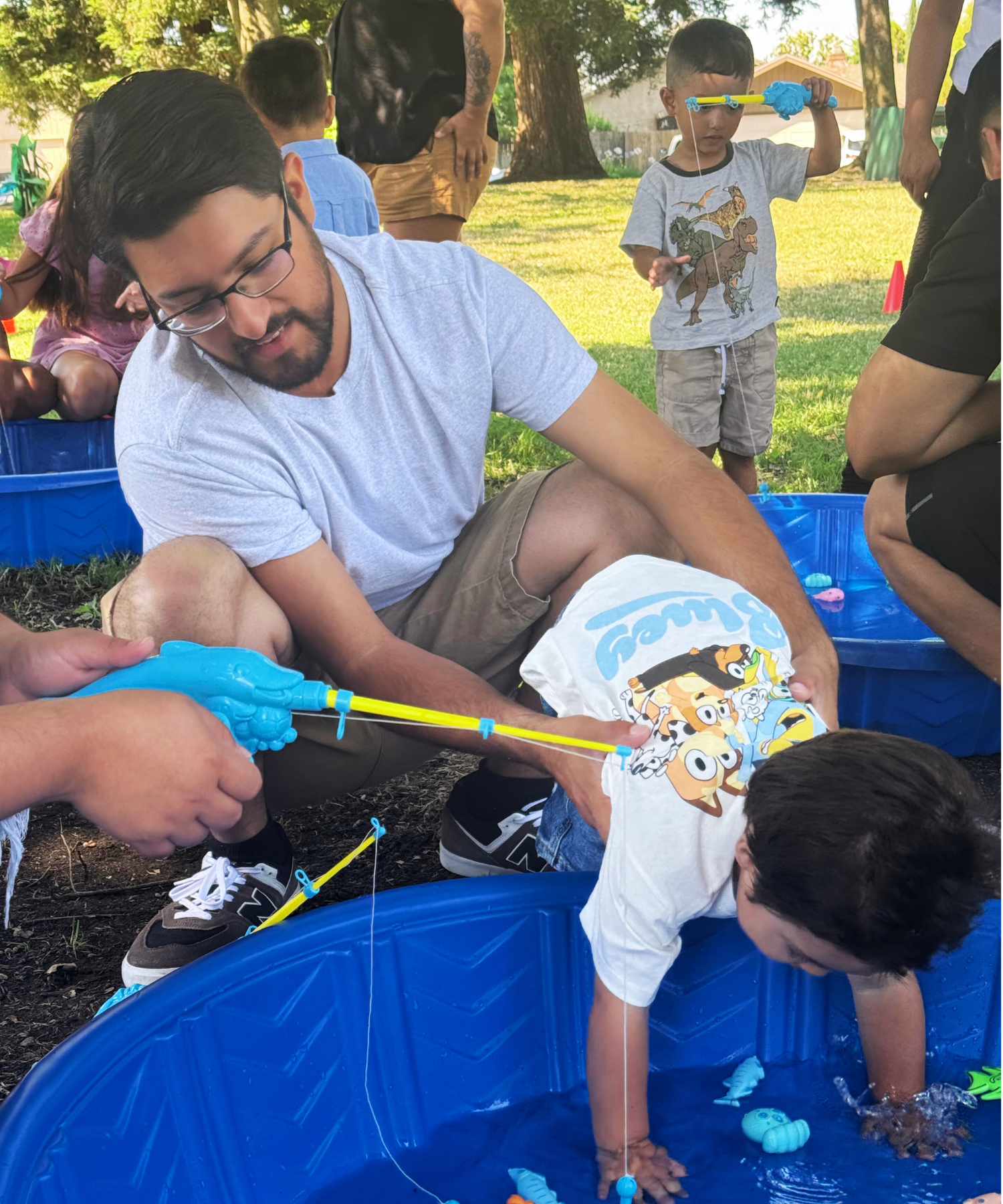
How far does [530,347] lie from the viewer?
1.70 metres

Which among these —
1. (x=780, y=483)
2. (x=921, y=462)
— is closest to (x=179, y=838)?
(x=921, y=462)

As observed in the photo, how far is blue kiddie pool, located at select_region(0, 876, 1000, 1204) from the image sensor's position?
1.22 m

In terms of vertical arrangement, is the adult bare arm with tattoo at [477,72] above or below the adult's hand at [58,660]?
above

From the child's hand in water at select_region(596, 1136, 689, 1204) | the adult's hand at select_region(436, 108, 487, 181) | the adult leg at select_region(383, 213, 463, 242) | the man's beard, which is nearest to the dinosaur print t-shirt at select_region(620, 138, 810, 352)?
the adult's hand at select_region(436, 108, 487, 181)

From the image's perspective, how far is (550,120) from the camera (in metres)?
15.2

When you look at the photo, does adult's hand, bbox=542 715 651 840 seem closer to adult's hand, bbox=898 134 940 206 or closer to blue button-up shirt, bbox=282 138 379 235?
blue button-up shirt, bbox=282 138 379 235

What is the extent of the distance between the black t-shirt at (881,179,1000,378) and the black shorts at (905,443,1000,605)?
146 mm

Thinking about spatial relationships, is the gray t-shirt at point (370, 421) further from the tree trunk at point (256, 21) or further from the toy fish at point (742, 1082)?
the tree trunk at point (256, 21)

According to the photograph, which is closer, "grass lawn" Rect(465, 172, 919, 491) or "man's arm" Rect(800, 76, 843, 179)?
"man's arm" Rect(800, 76, 843, 179)

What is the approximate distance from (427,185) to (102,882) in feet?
7.69

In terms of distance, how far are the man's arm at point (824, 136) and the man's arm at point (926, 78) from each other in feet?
1.05

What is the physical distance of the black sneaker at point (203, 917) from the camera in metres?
1.50

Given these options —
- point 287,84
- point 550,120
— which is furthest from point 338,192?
point 550,120

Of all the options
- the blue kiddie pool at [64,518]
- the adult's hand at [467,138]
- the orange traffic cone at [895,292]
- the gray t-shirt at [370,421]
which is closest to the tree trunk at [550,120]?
the orange traffic cone at [895,292]
